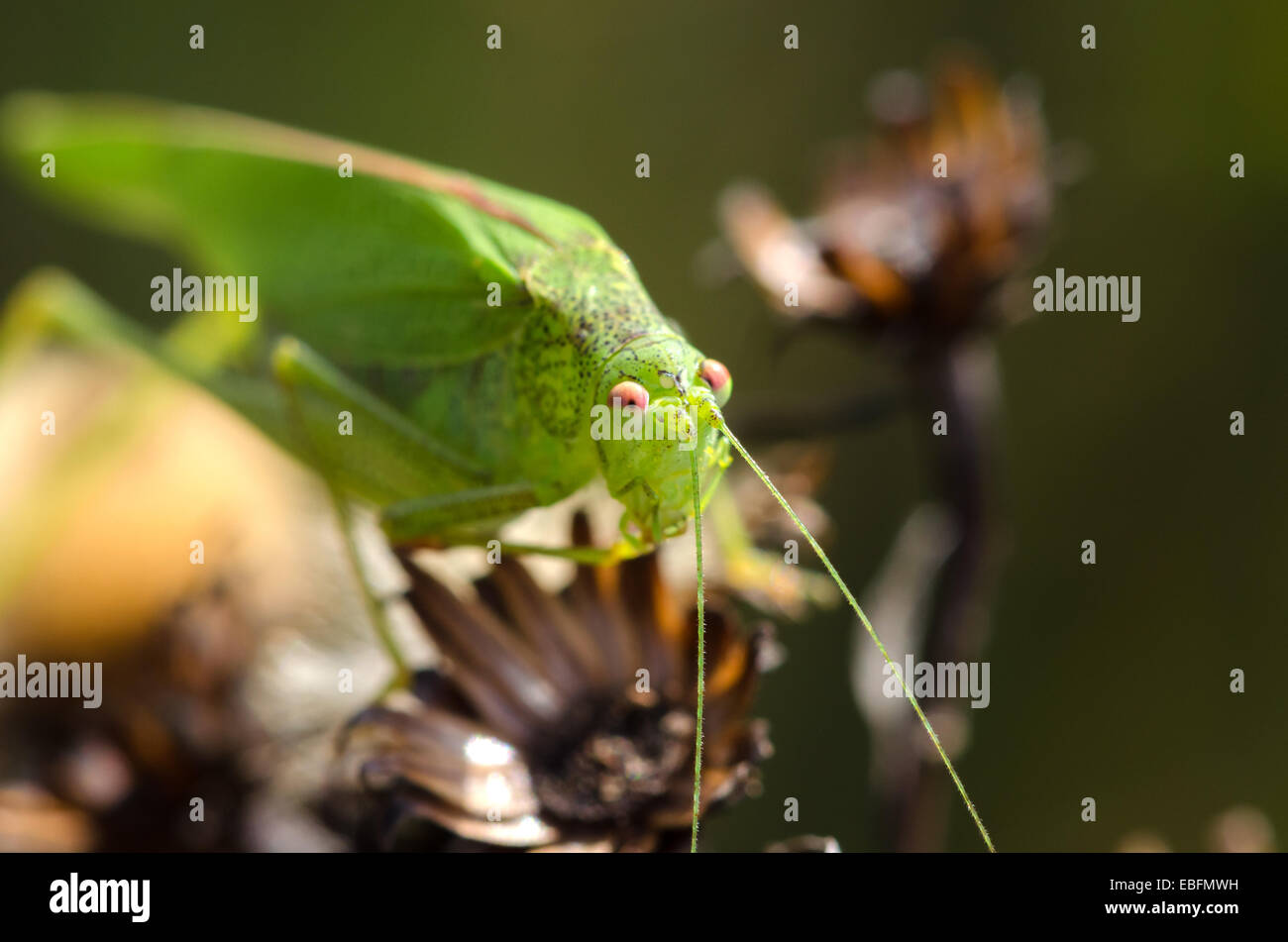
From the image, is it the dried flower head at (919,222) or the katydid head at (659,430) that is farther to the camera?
the dried flower head at (919,222)

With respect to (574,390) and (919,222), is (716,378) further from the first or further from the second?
(919,222)

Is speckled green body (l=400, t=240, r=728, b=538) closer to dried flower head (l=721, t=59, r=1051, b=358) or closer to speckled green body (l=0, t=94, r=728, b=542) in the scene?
speckled green body (l=0, t=94, r=728, b=542)

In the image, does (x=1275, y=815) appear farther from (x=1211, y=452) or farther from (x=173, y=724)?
(x=173, y=724)

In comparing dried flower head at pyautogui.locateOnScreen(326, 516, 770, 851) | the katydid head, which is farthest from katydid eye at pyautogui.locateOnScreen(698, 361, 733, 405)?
dried flower head at pyautogui.locateOnScreen(326, 516, 770, 851)

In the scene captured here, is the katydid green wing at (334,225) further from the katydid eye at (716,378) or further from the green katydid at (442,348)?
the katydid eye at (716,378)

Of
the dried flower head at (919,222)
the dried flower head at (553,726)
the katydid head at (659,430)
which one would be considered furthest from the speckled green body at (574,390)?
the dried flower head at (919,222)

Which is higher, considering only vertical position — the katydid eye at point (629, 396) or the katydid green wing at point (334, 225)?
the katydid green wing at point (334, 225)

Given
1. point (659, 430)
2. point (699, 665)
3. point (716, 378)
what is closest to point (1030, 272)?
point (716, 378)
